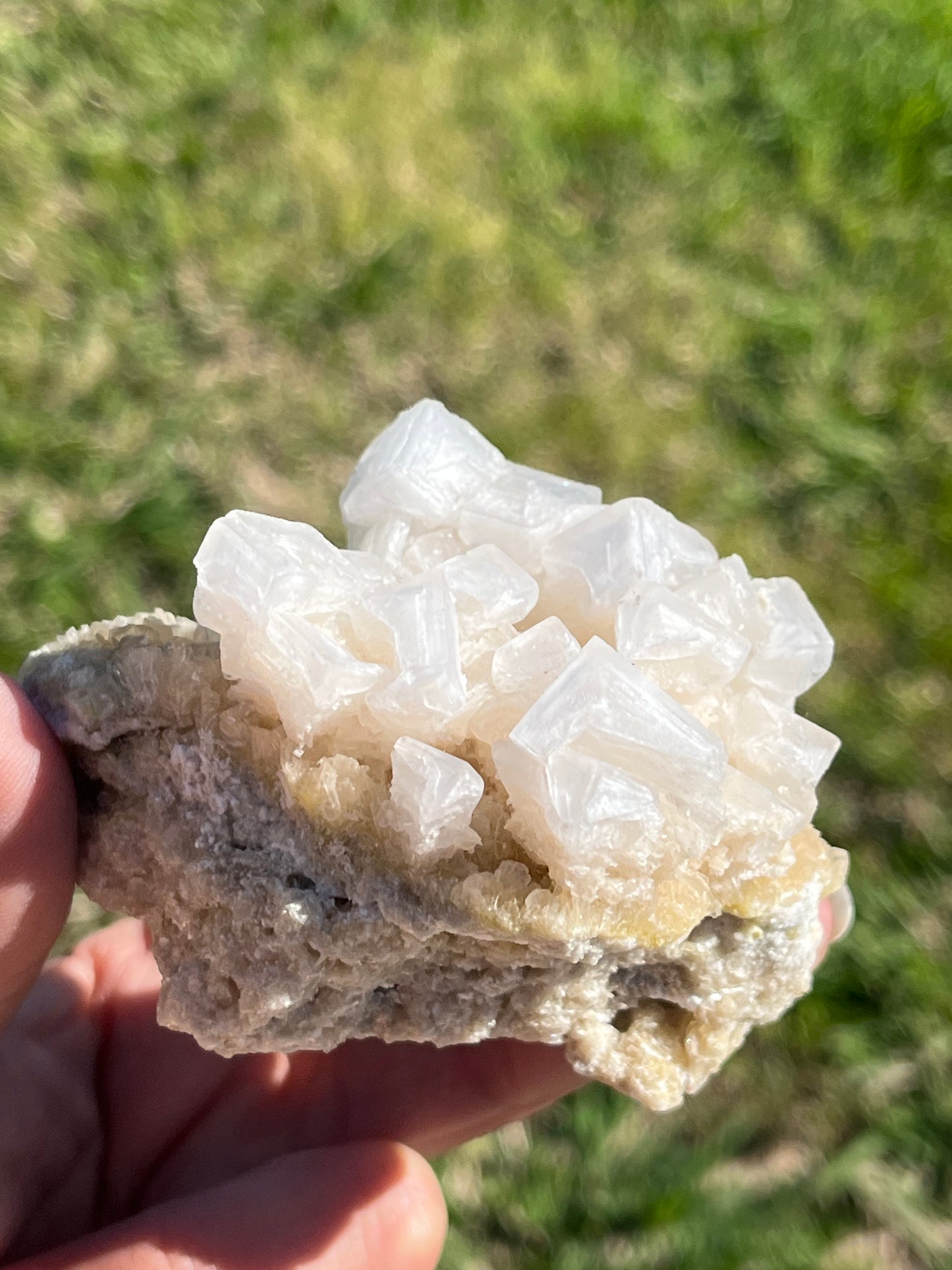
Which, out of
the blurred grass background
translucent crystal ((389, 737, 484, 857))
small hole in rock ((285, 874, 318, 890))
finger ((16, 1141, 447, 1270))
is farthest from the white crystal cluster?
the blurred grass background

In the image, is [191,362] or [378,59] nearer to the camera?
[191,362]

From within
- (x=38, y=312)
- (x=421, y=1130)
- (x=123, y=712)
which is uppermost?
(x=123, y=712)

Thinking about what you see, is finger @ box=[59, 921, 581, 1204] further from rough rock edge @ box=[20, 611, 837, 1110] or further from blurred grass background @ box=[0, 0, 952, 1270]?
blurred grass background @ box=[0, 0, 952, 1270]

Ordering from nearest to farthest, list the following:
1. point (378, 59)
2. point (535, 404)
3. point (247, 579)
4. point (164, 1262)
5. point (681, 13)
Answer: point (247, 579)
point (164, 1262)
point (535, 404)
point (378, 59)
point (681, 13)

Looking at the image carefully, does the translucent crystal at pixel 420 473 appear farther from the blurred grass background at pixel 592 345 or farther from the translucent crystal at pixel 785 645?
the blurred grass background at pixel 592 345

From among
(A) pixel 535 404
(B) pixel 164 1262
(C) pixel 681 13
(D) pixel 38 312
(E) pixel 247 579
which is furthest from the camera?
(C) pixel 681 13

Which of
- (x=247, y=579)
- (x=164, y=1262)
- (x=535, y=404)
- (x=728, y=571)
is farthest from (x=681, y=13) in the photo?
(x=164, y=1262)

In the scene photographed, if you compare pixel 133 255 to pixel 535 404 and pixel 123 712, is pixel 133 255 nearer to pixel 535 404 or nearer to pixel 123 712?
pixel 535 404
